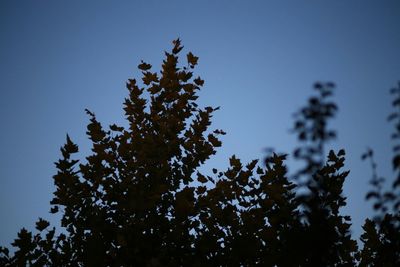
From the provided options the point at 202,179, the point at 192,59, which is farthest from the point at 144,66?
the point at 202,179

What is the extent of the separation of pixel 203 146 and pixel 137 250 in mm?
1719

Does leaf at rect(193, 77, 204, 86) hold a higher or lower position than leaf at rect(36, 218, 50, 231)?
higher

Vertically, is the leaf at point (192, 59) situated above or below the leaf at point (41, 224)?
above

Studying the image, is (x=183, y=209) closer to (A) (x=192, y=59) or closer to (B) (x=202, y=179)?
(B) (x=202, y=179)

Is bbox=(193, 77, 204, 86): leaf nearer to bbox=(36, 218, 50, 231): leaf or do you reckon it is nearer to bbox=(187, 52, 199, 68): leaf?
bbox=(187, 52, 199, 68): leaf

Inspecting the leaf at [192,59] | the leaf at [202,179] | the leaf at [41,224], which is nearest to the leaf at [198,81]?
the leaf at [192,59]

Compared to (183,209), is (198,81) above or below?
above

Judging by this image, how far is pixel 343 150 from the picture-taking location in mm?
4391

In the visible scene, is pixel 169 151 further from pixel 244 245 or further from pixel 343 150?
pixel 343 150

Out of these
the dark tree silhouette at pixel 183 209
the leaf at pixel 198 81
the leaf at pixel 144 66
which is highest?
the leaf at pixel 144 66

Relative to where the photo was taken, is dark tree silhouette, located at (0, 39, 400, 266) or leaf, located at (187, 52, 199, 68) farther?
leaf, located at (187, 52, 199, 68)

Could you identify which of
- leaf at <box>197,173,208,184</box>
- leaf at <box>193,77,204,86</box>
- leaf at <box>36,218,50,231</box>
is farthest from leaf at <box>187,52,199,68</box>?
leaf at <box>36,218,50,231</box>

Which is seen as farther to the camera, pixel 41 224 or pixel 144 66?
pixel 144 66

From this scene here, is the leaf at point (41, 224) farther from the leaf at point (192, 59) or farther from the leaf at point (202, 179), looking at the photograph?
the leaf at point (192, 59)
